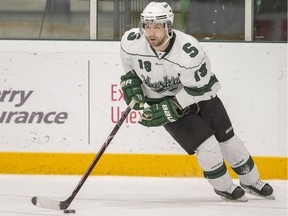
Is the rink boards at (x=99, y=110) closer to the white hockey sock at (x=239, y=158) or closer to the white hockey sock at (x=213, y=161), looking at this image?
the white hockey sock at (x=239, y=158)

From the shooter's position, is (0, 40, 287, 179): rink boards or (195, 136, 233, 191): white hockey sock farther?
(0, 40, 287, 179): rink boards

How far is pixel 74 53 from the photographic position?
537 centimetres

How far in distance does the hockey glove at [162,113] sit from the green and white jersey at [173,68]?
5cm

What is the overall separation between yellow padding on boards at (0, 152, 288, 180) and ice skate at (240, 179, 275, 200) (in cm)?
96

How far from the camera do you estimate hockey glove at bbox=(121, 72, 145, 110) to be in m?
4.10

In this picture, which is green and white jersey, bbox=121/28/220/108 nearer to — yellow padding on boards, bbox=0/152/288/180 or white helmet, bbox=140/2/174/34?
white helmet, bbox=140/2/174/34

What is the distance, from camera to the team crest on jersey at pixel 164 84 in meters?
4.03

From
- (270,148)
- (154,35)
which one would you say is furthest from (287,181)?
(154,35)

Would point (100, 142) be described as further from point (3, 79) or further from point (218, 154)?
point (218, 154)

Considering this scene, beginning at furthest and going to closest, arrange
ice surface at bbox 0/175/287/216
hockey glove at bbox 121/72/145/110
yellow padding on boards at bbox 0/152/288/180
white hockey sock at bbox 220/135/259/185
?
1. yellow padding on boards at bbox 0/152/288/180
2. white hockey sock at bbox 220/135/259/185
3. hockey glove at bbox 121/72/145/110
4. ice surface at bbox 0/175/287/216

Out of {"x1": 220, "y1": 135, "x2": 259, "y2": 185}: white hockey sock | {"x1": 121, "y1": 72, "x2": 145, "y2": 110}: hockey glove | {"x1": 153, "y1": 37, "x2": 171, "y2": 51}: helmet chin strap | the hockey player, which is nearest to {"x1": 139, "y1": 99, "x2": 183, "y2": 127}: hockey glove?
the hockey player

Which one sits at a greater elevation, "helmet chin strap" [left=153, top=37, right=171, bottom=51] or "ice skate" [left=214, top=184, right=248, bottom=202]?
"helmet chin strap" [left=153, top=37, right=171, bottom=51]

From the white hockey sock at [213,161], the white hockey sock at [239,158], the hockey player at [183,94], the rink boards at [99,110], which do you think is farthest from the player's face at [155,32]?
the rink boards at [99,110]

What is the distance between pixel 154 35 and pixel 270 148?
5.58 feet
